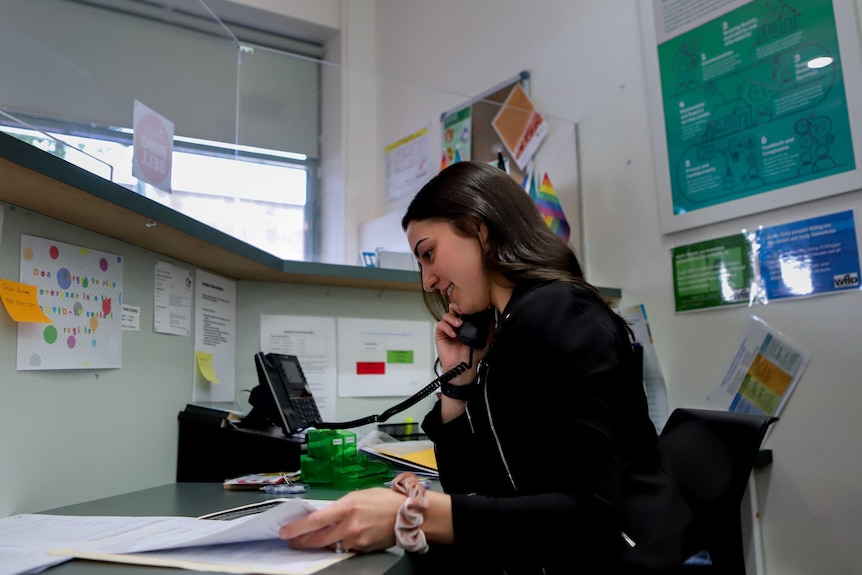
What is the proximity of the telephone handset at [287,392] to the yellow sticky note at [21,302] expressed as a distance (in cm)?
43

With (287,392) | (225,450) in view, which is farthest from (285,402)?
(225,450)

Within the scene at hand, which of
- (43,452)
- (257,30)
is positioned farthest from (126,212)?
(257,30)

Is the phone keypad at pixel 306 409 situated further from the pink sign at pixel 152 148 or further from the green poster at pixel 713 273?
the green poster at pixel 713 273

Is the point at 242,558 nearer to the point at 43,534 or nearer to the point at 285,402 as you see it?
the point at 43,534

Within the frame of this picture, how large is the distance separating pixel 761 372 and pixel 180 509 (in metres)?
1.35

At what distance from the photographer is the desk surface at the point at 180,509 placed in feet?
1.93

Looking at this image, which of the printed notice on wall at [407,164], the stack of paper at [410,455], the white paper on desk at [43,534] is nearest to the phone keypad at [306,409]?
the stack of paper at [410,455]

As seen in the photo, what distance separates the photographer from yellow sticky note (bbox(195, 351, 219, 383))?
1363mm

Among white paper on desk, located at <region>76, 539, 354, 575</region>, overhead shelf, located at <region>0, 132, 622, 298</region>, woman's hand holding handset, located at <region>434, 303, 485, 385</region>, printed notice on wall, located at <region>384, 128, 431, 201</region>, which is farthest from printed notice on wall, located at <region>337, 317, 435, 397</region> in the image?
printed notice on wall, located at <region>384, 128, 431, 201</region>

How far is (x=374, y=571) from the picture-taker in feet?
1.94

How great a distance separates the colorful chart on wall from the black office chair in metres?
0.86

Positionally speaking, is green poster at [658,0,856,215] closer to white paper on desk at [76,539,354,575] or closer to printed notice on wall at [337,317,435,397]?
printed notice on wall at [337,317,435,397]

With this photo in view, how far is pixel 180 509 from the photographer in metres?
0.91

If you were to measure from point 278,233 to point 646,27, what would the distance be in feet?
5.07
